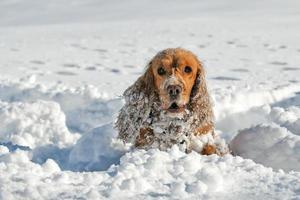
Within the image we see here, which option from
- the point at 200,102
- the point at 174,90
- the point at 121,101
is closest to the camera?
the point at 174,90

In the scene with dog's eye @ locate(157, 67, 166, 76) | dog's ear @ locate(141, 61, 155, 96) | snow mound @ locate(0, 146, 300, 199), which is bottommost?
snow mound @ locate(0, 146, 300, 199)

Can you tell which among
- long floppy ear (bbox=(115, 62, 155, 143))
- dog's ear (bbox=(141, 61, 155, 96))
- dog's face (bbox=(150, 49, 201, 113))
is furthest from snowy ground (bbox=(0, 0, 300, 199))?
dog's face (bbox=(150, 49, 201, 113))

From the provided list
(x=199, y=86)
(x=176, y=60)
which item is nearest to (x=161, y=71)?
(x=176, y=60)

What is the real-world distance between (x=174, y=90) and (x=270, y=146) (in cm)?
93

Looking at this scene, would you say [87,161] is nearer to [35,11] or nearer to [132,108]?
[132,108]

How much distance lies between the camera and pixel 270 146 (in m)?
4.96

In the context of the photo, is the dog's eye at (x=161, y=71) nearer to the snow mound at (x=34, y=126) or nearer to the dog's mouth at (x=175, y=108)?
the dog's mouth at (x=175, y=108)

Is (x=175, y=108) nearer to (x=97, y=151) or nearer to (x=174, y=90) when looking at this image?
(x=174, y=90)

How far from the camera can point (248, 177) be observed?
338 centimetres

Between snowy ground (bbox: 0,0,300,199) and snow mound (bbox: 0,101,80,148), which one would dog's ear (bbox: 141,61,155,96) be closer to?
snowy ground (bbox: 0,0,300,199)

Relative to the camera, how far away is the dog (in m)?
4.88

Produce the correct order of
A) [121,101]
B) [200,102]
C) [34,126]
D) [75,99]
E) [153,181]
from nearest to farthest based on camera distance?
1. [153,181]
2. [200,102]
3. [34,126]
4. [121,101]
5. [75,99]

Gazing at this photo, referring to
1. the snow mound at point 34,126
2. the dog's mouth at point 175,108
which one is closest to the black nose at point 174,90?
the dog's mouth at point 175,108

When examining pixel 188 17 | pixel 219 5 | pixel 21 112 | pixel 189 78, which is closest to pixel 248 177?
pixel 189 78
